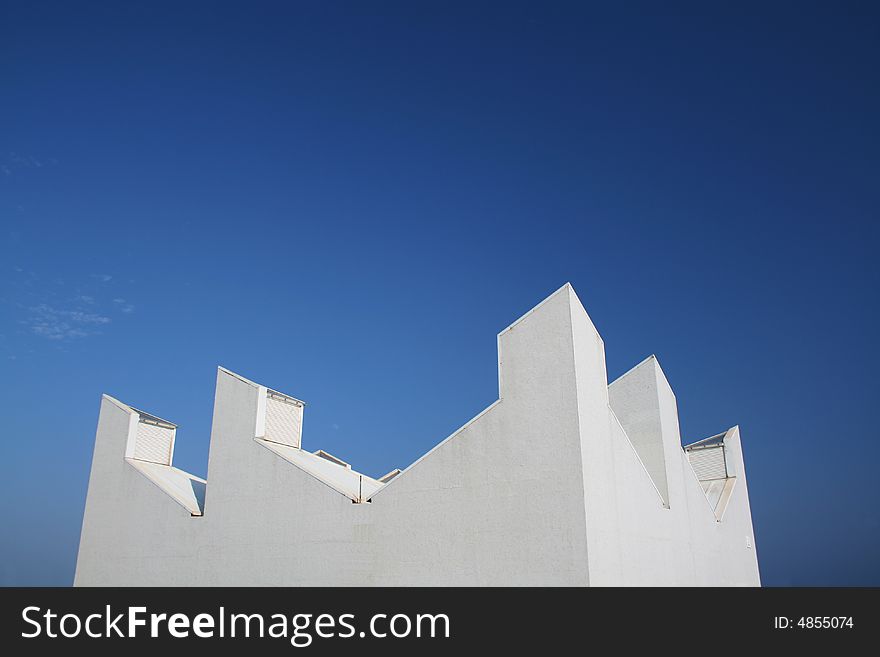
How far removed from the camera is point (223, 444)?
75.9 feet

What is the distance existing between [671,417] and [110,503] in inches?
846

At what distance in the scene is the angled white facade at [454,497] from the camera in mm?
16891

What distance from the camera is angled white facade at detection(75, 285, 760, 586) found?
1689 cm

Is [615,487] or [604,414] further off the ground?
[604,414]

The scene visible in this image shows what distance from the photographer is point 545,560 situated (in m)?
16.3

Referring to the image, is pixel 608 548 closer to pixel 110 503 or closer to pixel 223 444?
pixel 223 444

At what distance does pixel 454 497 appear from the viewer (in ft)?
59.4

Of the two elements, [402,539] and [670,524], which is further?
[670,524]

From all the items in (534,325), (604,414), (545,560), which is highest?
(534,325)
